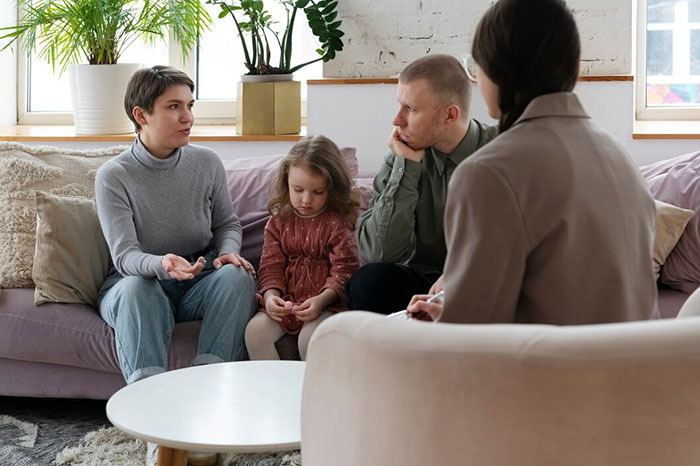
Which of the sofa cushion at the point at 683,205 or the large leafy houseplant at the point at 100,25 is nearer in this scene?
the sofa cushion at the point at 683,205

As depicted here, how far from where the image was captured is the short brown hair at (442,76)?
2.38 m

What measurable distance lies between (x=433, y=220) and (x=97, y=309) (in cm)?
103

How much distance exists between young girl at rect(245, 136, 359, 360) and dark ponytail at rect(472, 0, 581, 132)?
1.43m

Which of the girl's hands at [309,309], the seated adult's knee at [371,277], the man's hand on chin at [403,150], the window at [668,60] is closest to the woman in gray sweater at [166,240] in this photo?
the girl's hands at [309,309]

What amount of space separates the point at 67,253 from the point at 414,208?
107cm

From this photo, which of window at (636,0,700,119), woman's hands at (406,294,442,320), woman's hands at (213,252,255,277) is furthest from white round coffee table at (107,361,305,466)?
window at (636,0,700,119)

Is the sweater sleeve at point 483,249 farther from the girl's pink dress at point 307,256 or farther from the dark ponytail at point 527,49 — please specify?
the girl's pink dress at point 307,256

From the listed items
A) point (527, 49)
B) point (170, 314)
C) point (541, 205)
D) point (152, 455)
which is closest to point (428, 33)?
point (170, 314)

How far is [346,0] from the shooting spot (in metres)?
3.58

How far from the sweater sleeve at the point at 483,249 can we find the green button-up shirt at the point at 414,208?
4.27 ft

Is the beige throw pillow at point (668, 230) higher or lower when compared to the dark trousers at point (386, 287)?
higher

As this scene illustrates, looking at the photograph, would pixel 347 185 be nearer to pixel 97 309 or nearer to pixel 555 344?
pixel 97 309

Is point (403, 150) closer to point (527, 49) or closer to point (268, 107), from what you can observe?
point (527, 49)

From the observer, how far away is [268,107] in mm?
3689
